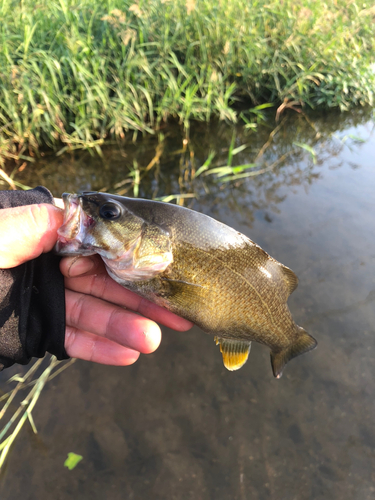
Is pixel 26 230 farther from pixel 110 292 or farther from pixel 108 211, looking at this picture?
pixel 110 292

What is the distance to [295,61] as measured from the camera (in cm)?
649

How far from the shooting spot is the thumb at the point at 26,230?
1.80 metres

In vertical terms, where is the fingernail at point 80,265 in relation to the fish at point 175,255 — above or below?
below

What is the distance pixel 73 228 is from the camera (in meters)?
1.82

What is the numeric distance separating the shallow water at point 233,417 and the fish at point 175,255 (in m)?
1.08

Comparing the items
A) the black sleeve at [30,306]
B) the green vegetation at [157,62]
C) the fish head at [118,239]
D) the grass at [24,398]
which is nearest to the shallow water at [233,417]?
the grass at [24,398]

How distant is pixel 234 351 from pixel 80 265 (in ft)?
4.00

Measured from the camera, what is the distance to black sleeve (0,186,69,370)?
6.73ft

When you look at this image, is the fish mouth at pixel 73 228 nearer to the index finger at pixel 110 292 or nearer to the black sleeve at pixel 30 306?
the black sleeve at pixel 30 306

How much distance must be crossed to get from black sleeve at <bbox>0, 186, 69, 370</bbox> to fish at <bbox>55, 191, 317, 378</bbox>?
364mm

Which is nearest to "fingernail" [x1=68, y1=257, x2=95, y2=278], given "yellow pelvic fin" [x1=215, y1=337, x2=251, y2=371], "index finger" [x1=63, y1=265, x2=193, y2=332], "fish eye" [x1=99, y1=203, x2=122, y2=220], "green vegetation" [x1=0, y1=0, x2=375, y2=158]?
"index finger" [x1=63, y1=265, x2=193, y2=332]

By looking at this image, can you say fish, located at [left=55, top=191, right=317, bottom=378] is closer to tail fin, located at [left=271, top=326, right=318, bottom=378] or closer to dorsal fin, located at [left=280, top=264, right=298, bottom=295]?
dorsal fin, located at [left=280, top=264, right=298, bottom=295]

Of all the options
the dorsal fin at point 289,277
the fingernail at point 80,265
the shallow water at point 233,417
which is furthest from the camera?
the shallow water at point 233,417

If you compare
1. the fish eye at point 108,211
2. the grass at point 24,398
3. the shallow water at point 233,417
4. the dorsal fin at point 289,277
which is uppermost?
the fish eye at point 108,211
